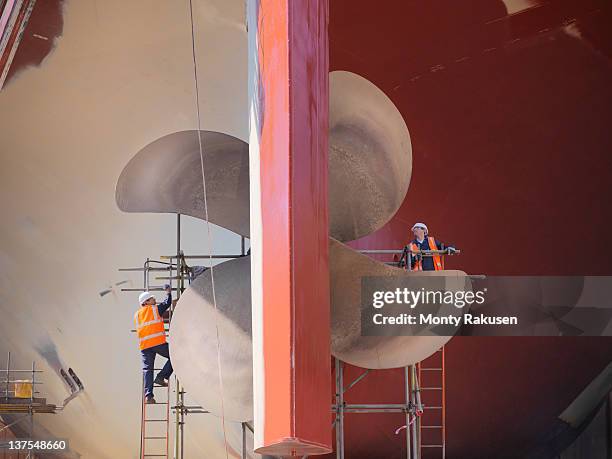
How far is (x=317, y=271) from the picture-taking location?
7.05 metres

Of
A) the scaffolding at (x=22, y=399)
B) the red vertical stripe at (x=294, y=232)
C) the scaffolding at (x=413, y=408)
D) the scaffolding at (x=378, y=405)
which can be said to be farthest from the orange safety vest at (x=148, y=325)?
the red vertical stripe at (x=294, y=232)

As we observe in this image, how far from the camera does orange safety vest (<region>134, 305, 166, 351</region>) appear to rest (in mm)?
9734

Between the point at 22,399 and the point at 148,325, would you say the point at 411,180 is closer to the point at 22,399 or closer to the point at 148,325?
the point at 148,325

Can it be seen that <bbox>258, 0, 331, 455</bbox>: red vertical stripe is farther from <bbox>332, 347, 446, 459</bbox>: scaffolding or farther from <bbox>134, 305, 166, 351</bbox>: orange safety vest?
<bbox>134, 305, 166, 351</bbox>: orange safety vest

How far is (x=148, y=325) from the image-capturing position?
32.0 feet

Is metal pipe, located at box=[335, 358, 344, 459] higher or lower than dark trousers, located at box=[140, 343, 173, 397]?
lower

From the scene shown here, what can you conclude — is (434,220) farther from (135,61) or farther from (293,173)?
(293,173)

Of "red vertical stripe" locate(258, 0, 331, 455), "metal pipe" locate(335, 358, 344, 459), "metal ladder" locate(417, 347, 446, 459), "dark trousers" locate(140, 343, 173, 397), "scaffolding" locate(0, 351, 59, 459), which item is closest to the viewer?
"red vertical stripe" locate(258, 0, 331, 455)

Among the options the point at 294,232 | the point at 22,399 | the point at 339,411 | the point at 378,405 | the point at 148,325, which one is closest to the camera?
the point at 294,232

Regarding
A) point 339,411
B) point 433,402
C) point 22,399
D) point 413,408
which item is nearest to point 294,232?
point 339,411

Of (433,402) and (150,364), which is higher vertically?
(150,364)

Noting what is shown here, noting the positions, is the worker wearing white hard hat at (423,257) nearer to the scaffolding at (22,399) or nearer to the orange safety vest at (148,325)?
the orange safety vest at (148,325)

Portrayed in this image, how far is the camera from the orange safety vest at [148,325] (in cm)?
973

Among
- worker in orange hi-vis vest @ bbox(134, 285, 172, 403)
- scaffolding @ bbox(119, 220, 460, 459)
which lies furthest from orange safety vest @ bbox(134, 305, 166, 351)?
scaffolding @ bbox(119, 220, 460, 459)
